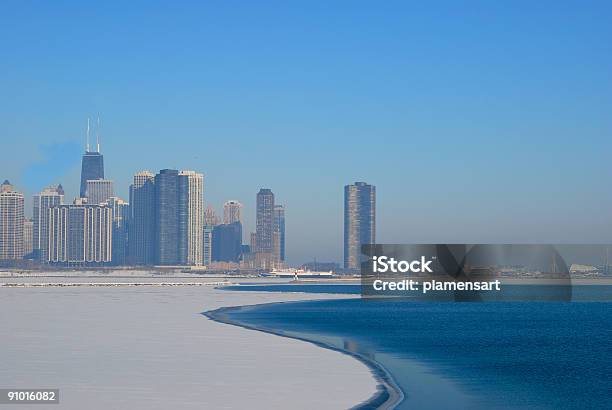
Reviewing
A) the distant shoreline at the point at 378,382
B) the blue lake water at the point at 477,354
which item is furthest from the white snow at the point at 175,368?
the blue lake water at the point at 477,354

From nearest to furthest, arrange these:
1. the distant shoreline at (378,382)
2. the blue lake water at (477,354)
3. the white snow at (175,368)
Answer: the white snow at (175,368)
the distant shoreline at (378,382)
the blue lake water at (477,354)

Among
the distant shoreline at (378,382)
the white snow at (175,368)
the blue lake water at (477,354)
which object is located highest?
the white snow at (175,368)

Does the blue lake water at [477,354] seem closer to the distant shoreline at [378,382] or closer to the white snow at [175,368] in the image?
the distant shoreline at [378,382]

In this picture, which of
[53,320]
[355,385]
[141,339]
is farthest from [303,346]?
[53,320]

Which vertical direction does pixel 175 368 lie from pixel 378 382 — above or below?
above

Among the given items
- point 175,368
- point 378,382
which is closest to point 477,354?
point 378,382

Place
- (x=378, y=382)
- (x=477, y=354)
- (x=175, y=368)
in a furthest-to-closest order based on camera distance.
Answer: (x=477, y=354), (x=175, y=368), (x=378, y=382)

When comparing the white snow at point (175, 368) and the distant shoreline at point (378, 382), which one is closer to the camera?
the white snow at point (175, 368)

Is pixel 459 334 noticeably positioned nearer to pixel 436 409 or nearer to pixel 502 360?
pixel 502 360

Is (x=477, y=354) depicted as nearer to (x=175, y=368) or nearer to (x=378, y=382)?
(x=378, y=382)
